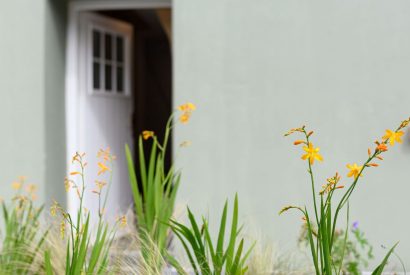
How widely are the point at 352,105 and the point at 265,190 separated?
98cm

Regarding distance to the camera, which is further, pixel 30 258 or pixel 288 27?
pixel 288 27

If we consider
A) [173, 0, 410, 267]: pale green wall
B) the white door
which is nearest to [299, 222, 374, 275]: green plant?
[173, 0, 410, 267]: pale green wall

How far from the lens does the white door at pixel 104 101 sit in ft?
20.5

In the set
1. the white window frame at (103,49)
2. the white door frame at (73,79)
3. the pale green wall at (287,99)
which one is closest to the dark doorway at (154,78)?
the white window frame at (103,49)

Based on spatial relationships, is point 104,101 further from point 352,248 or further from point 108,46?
point 352,248

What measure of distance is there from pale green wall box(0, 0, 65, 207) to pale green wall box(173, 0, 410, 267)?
1.27 metres

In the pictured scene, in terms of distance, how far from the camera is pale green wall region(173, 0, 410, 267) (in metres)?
5.14

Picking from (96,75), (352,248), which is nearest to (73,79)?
(96,75)

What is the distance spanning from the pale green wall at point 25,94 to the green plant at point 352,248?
2458 mm

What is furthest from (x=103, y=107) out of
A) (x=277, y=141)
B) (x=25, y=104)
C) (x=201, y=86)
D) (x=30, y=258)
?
(x=30, y=258)

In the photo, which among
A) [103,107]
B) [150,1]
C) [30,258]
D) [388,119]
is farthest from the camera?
[103,107]

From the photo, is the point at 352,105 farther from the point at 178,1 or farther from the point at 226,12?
the point at 178,1

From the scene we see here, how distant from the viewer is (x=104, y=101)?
6609mm

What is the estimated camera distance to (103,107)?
21.6 ft
